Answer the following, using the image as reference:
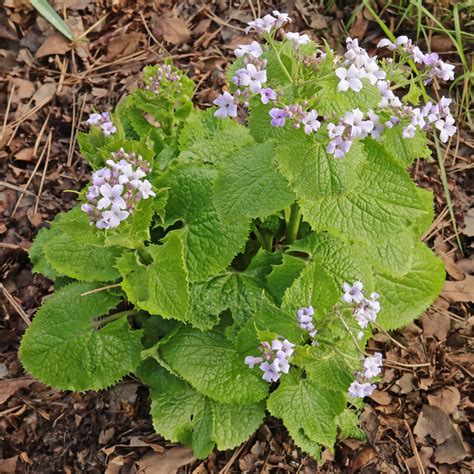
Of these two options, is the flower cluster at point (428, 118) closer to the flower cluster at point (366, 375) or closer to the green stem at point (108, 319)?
the flower cluster at point (366, 375)

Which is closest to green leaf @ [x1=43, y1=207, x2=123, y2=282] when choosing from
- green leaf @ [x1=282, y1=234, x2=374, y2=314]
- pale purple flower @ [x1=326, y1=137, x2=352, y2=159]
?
green leaf @ [x1=282, y1=234, x2=374, y2=314]

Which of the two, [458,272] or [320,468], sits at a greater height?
[458,272]

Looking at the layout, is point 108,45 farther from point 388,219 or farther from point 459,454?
point 459,454

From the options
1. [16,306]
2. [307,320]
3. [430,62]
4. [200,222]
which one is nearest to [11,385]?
[16,306]

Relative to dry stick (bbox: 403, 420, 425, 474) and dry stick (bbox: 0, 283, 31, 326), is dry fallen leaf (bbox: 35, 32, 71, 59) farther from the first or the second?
dry stick (bbox: 403, 420, 425, 474)

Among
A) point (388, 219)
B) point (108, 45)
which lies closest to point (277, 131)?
point (388, 219)

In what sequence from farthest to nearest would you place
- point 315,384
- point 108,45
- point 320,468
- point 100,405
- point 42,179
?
1. point 108,45
2. point 42,179
3. point 100,405
4. point 320,468
5. point 315,384

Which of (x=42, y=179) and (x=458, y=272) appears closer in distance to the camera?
(x=458, y=272)
